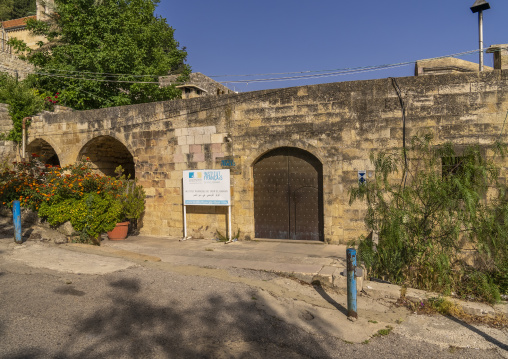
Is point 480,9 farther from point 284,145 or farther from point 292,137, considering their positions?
point 284,145

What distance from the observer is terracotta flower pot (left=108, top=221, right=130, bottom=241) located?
8.98 meters

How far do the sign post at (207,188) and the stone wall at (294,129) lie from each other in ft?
0.98

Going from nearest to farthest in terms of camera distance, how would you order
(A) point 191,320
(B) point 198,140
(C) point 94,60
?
(A) point 191,320
(B) point 198,140
(C) point 94,60

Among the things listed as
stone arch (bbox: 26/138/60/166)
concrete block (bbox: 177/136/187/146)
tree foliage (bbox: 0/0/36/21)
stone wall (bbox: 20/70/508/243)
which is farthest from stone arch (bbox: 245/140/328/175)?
tree foliage (bbox: 0/0/36/21)

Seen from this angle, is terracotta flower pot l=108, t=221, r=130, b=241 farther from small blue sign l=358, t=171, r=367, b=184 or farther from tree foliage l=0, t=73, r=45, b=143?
tree foliage l=0, t=73, r=45, b=143

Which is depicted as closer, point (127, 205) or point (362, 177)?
point (362, 177)

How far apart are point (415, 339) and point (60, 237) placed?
6836 millimetres

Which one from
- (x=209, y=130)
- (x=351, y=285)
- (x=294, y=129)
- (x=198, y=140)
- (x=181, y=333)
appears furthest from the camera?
(x=198, y=140)

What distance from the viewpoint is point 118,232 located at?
9016 millimetres

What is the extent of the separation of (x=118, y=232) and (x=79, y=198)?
1316 mm

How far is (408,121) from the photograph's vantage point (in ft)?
24.0

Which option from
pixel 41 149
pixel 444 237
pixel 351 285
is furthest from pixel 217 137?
pixel 41 149

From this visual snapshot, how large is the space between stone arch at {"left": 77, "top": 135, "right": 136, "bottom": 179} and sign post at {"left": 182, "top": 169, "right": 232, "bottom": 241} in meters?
2.62

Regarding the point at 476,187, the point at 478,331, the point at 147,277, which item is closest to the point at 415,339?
the point at 478,331
